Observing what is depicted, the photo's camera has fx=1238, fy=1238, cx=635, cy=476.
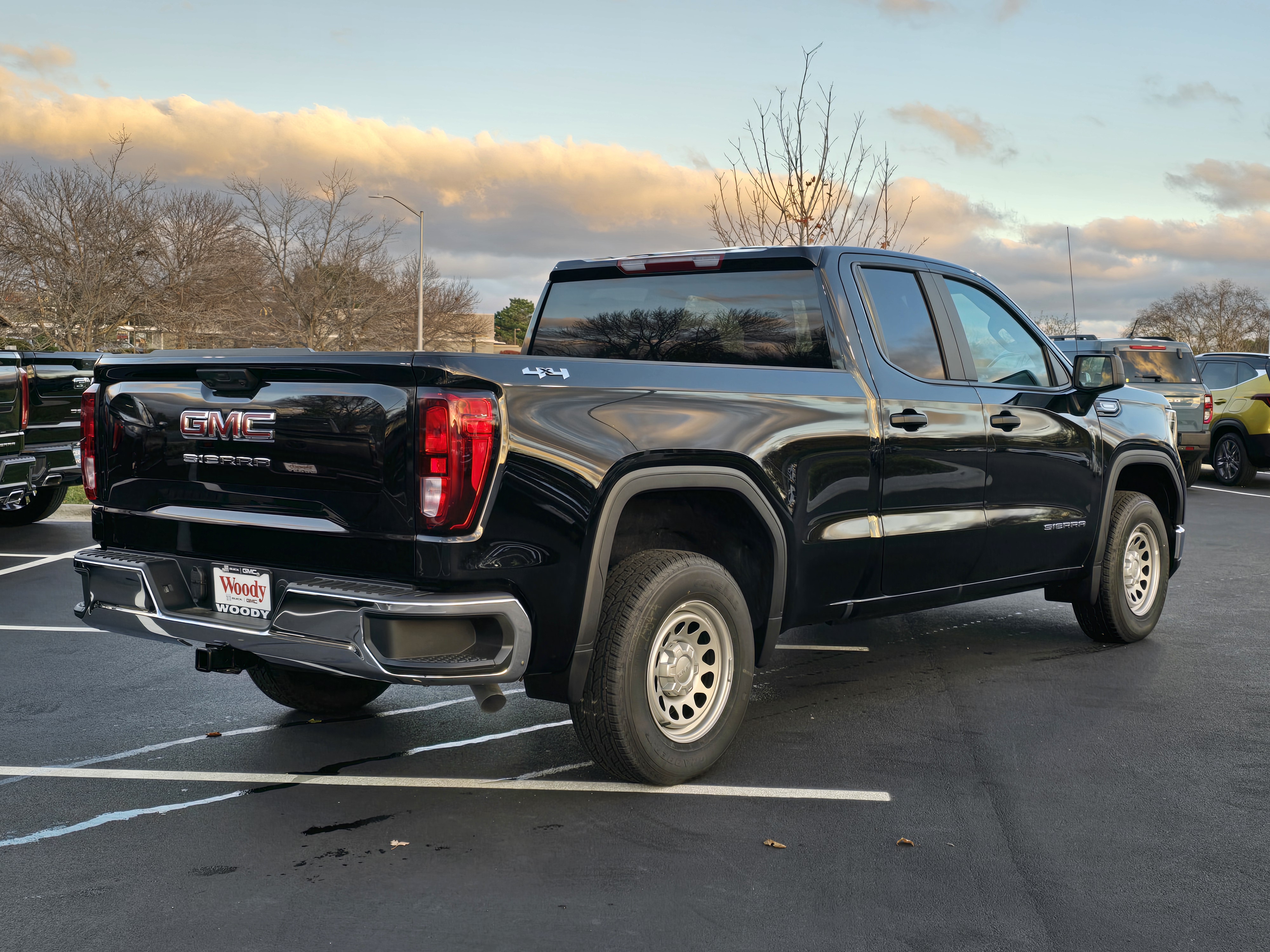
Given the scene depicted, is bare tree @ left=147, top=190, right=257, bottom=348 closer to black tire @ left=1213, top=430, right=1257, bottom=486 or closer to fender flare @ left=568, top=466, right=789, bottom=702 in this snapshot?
black tire @ left=1213, top=430, right=1257, bottom=486

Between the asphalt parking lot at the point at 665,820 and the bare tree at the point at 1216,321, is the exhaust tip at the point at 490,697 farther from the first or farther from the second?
the bare tree at the point at 1216,321

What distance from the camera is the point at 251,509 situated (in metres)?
4.29

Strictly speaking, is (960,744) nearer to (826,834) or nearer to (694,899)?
(826,834)

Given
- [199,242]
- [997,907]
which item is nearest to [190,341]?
[199,242]

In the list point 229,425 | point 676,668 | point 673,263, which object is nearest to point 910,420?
point 673,263

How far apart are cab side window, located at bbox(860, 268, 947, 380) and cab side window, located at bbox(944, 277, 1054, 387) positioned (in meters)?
0.30

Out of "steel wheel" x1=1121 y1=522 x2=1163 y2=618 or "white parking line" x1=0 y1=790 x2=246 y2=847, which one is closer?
"white parking line" x1=0 y1=790 x2=246 y2=847

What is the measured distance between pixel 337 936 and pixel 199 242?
40.9 meters

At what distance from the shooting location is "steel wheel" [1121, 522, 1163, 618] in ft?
23.8

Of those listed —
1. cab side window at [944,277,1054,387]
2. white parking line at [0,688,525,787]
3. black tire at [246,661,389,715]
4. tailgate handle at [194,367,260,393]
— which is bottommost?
white parking line at [0,688,525,787]

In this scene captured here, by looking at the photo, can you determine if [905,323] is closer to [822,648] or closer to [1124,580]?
[822,648]

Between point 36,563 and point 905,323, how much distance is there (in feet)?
24.4

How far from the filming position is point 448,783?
469 cm

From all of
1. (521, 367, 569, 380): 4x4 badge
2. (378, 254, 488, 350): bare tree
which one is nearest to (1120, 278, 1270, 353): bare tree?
(378, 254, 488, 350): bare tree
